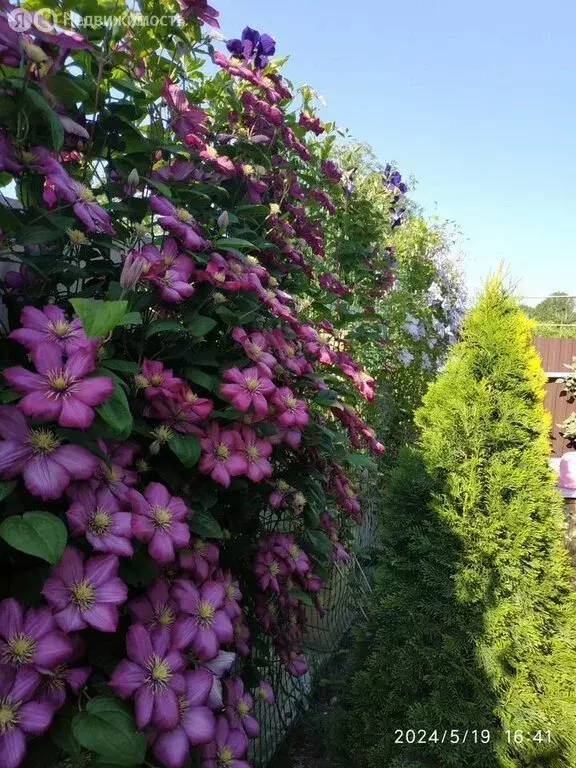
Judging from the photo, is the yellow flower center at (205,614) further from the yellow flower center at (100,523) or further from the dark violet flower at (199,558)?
the yellow flower center at (100,523)

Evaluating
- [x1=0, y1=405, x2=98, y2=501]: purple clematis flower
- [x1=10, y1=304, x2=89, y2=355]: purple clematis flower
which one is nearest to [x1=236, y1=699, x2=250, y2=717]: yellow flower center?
[x1=0, y1=405, x2=98, y2=501]: purple clematis flower

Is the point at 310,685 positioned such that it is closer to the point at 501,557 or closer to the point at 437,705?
the point at 437,705

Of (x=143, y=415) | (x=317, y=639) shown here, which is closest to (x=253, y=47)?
(x=143, y=415)

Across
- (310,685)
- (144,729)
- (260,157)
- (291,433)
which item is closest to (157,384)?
(291,433)

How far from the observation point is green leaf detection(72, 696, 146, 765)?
0.70 metres

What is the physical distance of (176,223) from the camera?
1126mm

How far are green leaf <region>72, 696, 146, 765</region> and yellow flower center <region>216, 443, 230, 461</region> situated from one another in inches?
16.7

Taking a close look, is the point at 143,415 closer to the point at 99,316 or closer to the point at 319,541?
the point at 99,316

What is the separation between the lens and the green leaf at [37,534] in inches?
27.4

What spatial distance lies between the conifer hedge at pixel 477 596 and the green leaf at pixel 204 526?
75cm

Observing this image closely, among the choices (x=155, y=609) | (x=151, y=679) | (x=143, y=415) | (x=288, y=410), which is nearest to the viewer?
(x=151, y=679)

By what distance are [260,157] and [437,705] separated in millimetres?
1561

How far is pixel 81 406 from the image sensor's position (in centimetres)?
73

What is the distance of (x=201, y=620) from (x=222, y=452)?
0.94ft
